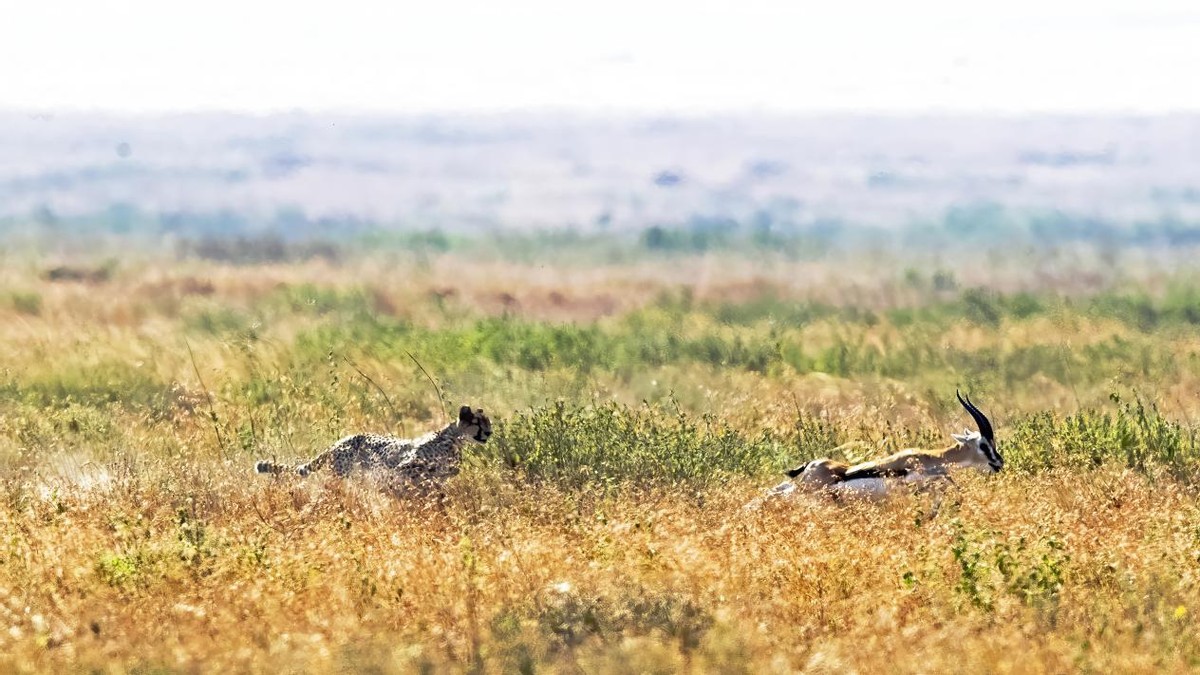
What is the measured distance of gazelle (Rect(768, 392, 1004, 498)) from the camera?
1062cm

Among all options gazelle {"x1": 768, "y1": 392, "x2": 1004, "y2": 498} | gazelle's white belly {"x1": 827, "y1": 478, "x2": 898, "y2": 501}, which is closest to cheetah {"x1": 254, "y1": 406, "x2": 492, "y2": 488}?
gazelle {"x1": 768, "y1": 392, "x2": 1004, "y2": 498}

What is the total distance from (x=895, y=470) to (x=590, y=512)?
1989 mm

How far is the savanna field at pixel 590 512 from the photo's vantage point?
768cm

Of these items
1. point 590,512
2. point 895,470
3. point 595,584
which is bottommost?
point 590,512

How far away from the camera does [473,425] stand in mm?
12062

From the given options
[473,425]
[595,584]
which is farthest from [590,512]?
[595,584]

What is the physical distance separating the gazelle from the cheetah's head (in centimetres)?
231

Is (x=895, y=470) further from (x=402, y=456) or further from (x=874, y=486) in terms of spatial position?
(x=402, y=456)

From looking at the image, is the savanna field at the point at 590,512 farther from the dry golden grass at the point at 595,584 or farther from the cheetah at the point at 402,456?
the cheetah at the point at 402,456

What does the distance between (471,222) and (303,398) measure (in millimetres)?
31434

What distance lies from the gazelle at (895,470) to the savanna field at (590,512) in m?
0.19

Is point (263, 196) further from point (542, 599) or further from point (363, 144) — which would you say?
point (542, 599)

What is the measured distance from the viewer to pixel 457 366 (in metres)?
20.4

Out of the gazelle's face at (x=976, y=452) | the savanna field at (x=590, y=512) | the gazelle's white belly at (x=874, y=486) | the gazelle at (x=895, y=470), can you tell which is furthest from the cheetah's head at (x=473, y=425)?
the gazelle's face at (x=976, y=452)
